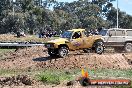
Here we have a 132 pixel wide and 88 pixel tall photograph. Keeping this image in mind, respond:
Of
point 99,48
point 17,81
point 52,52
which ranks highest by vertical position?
point 99,48

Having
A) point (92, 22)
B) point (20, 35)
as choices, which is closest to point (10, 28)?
point (92, 22)

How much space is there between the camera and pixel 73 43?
2797 centimetres

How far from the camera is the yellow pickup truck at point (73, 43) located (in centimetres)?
2750

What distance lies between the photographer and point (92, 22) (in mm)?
97562

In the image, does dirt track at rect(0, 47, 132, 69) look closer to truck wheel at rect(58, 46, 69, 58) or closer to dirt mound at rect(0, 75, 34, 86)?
truck wheel at rect(58, 46, 69, 58)

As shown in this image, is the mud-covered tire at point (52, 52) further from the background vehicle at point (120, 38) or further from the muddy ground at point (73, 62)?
the background vehicle at point (120, 38)

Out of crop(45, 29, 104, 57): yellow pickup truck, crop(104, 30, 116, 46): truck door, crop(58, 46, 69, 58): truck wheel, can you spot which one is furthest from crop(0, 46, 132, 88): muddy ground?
crop(104, 30, 116, 46): truck door

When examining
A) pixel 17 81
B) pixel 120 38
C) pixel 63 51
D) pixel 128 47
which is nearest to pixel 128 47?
pixel 128 47

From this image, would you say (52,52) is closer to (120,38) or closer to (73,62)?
(73,62)

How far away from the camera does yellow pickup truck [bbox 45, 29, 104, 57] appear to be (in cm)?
2750

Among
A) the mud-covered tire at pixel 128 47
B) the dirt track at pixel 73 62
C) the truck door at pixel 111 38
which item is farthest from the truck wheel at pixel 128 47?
the dirt track at pixel 73 62

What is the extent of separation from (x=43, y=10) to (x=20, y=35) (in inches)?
1354

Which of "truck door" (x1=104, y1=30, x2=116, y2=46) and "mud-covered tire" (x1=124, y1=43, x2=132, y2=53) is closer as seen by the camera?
"truck door" (x1=104, y1=30, x2=116, y2=46)

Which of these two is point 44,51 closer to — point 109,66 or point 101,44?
point 101,44
